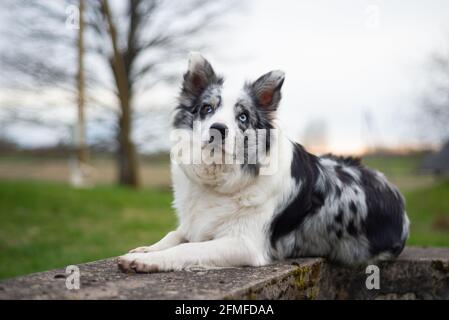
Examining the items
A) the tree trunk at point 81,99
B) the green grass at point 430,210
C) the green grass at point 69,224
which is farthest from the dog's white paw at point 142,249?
the tree trunk at point 81,99

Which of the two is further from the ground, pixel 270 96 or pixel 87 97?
pixel 87 97

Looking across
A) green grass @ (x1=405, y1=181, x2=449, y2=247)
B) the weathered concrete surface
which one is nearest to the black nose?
the weathered concrete surface

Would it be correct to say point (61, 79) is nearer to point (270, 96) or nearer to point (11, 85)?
point (11, 85)

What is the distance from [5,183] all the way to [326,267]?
13244mm

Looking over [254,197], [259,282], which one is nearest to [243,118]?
[254,197]

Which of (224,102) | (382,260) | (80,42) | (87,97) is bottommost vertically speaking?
(382,260)

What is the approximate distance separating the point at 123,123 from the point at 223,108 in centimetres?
1485

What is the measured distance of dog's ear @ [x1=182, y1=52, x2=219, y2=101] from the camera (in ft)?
14.4

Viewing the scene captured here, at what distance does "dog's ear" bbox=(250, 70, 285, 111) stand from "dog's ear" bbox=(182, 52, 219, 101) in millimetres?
369

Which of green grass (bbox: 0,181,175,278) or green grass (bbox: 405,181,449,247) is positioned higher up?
green grass (bbox: 0,181,175,278)

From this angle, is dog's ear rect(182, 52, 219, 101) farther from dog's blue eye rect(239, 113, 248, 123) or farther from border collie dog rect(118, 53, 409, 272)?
dog's blue eye rect(239, 113, 248, 123)

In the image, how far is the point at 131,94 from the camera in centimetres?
2019
